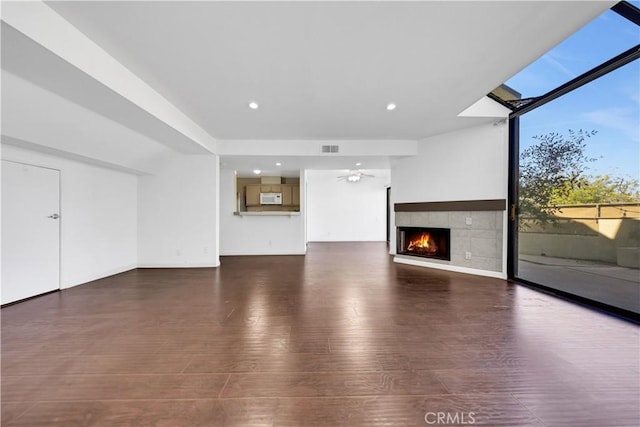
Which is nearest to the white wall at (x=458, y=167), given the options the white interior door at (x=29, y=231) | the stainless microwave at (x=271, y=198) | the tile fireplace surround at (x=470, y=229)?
the tile fireplace surround at (x=470, y=229)

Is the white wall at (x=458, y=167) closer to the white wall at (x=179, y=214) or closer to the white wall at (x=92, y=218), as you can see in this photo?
the white wall at (x=179, y=214)

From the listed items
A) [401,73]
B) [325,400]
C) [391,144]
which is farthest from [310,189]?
[325,400]

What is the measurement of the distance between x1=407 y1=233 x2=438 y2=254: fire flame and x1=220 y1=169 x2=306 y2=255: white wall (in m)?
3.05

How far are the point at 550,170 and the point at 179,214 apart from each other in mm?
6746

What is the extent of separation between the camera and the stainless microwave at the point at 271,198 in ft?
24.9

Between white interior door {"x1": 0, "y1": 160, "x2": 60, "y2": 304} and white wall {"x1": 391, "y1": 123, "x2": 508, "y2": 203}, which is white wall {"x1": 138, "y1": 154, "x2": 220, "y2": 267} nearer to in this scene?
white interior door {"x1": 0, "y1": 160, "x2": 60, "y2": 304}

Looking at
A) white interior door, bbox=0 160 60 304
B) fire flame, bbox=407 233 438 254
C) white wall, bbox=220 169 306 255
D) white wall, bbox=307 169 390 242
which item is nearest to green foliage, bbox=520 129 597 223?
fire flame, bbox=407 233 438 254

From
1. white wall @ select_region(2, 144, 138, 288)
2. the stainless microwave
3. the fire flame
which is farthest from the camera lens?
the stainless microwave

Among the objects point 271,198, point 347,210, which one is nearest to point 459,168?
point 271,198

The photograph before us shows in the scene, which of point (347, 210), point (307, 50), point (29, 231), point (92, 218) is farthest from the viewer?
point (347, 210)

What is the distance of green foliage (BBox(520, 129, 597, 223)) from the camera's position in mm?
3223

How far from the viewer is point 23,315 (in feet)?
8.75

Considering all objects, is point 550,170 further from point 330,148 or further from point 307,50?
point 307,50

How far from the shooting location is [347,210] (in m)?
10.3
